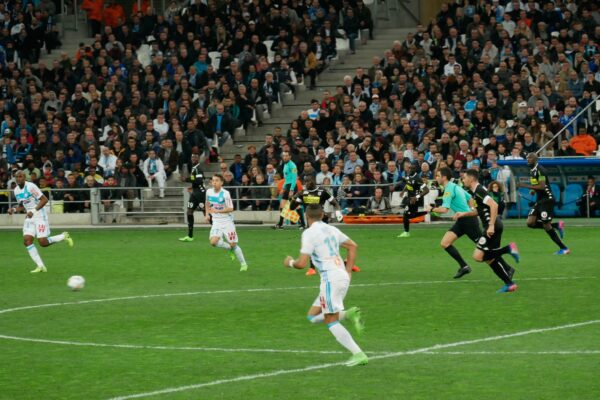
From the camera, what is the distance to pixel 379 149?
36906mm

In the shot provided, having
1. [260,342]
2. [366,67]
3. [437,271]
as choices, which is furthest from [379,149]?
[260,342]

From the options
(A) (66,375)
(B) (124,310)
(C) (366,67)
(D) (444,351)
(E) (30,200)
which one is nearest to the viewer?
(A) (66,375)

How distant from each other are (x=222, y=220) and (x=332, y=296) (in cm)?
1158

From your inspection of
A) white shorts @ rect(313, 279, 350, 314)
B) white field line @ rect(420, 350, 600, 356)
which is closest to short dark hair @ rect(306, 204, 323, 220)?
white shorts @ rect(313, 279, 350, 314)

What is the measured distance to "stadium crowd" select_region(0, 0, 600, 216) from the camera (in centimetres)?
3606

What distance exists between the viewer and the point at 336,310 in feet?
41.1

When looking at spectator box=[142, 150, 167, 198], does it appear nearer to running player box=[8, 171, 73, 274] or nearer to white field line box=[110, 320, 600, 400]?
running player box=[8, 171, 73, 274]

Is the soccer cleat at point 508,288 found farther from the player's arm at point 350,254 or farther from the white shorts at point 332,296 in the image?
the white shorts at point 332,296

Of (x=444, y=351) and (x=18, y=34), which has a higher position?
(x=18, y=34)

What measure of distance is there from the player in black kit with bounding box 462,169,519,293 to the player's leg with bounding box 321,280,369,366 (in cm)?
669

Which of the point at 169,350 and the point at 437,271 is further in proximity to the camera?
the point at 437,271

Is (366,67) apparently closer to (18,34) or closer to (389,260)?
(18,34)

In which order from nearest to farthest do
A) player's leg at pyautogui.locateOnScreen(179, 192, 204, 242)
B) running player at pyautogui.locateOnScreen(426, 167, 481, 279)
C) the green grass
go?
the green grass
running player at pyautogui.locateOnScreen(426, 167, 481, 279)
player's leg at pyautogui.locateOnScreen(179, 192, 204, 242)

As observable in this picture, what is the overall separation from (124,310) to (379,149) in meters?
19.5
